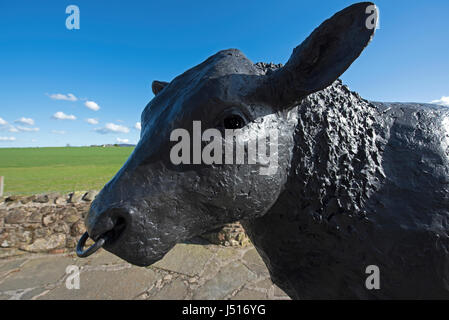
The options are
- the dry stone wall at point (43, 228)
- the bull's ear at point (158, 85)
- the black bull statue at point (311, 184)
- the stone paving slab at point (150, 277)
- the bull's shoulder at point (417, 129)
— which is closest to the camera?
the black bull statue at point (311, 184)

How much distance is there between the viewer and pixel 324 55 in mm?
1060

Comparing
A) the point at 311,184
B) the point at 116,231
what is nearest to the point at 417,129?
the point at 311,184

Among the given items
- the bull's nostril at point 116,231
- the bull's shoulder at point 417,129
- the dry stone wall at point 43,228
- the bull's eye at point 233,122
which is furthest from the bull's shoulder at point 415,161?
the dry stone wall at point 43,228

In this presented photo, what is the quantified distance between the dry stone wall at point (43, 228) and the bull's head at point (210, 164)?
4.28 meters

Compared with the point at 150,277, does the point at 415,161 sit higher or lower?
higher

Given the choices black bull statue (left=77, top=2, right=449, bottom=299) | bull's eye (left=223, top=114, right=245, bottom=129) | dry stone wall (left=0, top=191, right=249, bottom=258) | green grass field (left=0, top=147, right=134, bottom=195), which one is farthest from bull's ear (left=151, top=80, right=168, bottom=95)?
green grass field (left=0, top=147, right=134, bottom=195)

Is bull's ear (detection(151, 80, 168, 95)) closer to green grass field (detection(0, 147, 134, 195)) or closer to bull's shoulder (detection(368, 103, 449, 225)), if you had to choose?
bull's shoulder (detection(368, 103, 449, 225))

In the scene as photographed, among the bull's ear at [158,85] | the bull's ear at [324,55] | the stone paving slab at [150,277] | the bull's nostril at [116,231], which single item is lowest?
the stone paving slab at [150,277]

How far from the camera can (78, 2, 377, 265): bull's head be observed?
3.25 feet

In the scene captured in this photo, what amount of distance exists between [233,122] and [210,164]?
9.6 inches

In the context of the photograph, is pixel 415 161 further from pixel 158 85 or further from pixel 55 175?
pixel 55 175

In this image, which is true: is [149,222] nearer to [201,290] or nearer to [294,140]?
[294,140]

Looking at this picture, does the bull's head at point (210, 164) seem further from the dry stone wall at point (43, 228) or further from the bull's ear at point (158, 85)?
the dry stone wall at point (43, 228)

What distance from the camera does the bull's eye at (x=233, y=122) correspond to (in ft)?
3.59
